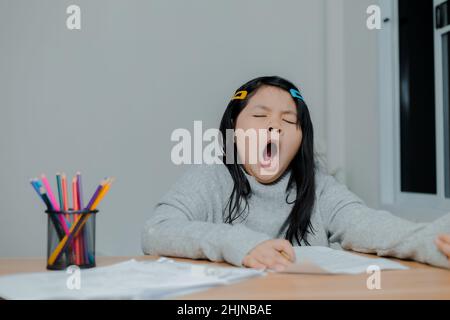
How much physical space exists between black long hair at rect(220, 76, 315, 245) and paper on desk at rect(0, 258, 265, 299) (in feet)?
1.31

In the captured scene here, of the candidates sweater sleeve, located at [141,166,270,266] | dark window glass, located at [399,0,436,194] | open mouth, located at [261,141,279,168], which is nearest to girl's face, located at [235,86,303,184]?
open mouth, located at [261,141,279,168]

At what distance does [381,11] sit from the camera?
1792 mm

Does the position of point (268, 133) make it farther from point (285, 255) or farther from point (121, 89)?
point (121, 89)

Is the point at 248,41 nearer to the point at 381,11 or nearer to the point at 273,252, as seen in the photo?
the point at 381,11

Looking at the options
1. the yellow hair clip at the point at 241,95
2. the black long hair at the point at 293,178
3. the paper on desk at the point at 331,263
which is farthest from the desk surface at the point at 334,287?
the yellow hair clip at the point at 241,95

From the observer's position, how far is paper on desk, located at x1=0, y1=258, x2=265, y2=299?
0.57m

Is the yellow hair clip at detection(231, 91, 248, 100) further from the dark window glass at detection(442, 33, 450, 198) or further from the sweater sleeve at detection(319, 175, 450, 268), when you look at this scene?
the dark window glass at detection(442, 33, 450, 198)

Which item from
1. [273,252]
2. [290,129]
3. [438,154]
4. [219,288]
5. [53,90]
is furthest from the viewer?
[53,90]

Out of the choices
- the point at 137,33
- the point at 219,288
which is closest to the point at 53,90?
the point at 137,33

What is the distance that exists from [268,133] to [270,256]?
1.33 ft

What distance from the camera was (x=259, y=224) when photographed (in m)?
1.15

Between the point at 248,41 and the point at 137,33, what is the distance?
1.36 feet

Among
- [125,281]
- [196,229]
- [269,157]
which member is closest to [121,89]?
[269,157]

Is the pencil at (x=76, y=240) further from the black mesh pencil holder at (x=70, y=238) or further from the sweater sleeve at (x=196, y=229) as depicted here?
the sweater sleeve at (x=196, y=229)
